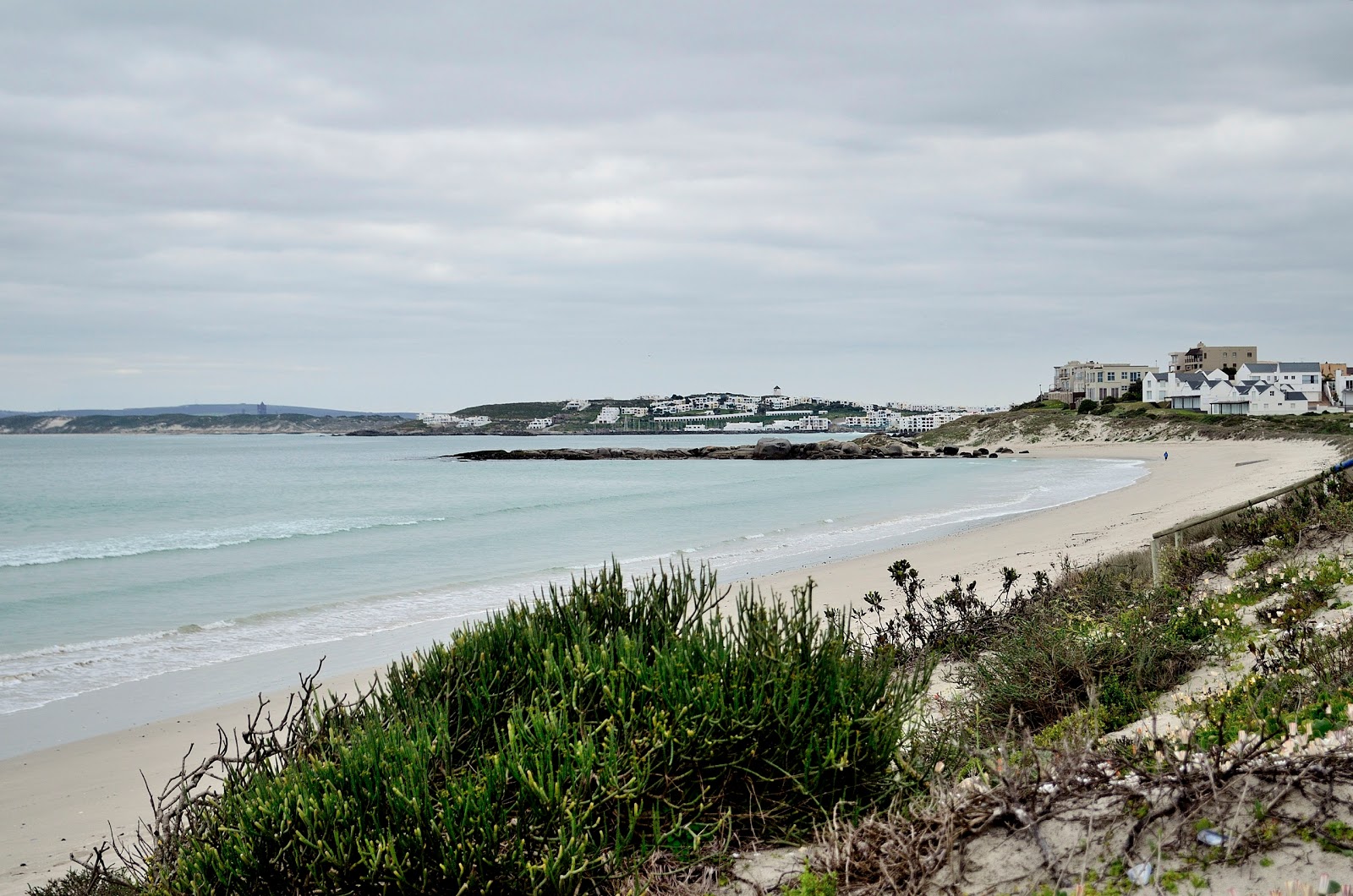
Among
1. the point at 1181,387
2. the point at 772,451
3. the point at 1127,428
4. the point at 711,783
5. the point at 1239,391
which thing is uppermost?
the point at 1181,387

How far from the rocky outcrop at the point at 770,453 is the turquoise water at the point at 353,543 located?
72.1 feet

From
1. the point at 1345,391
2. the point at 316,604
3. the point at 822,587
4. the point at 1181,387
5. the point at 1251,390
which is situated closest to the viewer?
the point at 822,587

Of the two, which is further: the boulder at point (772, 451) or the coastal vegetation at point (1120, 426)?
the boulder at point (772, 451)

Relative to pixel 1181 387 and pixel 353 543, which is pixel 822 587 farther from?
pixel 1181 387

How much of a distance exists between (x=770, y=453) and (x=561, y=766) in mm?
83201

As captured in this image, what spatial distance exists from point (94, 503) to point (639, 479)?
2842 cm

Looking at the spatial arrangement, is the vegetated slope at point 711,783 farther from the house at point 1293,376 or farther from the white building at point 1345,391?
the white building at point 1345,391

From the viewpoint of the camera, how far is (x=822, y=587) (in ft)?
52.0

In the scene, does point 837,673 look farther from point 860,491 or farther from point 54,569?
Result: point 860,491

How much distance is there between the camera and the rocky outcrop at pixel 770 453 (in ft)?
271

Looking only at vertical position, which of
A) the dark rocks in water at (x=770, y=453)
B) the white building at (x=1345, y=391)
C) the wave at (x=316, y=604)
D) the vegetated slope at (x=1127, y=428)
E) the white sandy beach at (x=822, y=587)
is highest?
the white building at (x=1345, y=391)

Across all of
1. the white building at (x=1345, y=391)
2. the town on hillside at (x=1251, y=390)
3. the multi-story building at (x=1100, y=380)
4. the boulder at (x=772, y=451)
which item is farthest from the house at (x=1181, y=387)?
the boulder at (x=772, y=451)

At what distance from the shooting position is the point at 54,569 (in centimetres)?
2150

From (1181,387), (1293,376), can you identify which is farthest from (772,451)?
(1293,376)
